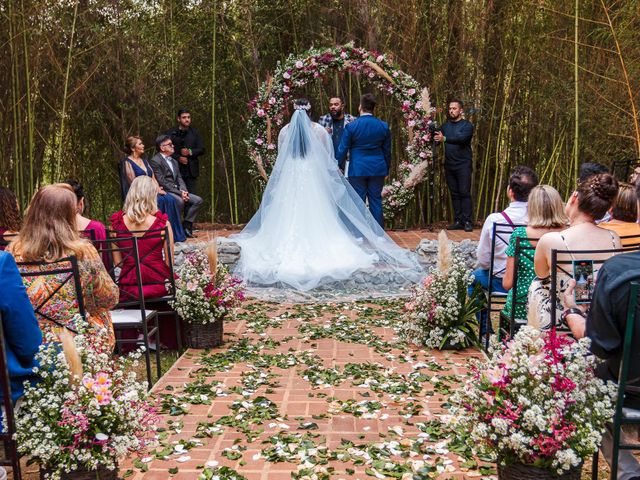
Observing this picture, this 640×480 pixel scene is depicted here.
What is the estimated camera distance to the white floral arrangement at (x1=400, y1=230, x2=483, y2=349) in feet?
13.4

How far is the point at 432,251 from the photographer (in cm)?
632

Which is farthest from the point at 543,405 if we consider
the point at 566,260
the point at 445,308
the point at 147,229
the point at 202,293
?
the point at 147,229

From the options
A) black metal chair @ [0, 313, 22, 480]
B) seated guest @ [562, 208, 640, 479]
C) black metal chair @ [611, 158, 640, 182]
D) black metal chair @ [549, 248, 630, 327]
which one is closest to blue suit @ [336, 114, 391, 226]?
black metal chair @ [611, 158, 640, 182]

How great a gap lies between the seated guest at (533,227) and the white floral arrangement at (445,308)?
2.02 feet

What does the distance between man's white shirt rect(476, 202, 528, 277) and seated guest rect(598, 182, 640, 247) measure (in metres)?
0.69

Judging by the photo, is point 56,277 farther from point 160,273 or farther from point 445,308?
point 445,308

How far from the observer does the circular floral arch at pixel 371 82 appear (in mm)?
8094

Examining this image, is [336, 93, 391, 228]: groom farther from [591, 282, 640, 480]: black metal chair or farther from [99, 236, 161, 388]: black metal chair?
[591, 282, 640, 480]: black metal chair

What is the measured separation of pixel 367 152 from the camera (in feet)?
23.6

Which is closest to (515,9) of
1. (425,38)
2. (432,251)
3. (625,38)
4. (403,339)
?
(425,38)

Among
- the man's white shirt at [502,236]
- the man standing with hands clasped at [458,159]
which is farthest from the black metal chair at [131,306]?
the man standing with hands clasped at [458,159]

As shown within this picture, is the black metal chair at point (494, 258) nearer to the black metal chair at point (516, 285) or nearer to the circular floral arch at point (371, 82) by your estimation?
the black metal chair at point (516, 285)

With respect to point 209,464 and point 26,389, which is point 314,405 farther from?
point 26,389

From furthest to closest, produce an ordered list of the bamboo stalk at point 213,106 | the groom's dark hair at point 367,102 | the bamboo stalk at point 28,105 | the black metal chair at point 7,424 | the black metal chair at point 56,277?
the bamboo stalk at point 213,106 → the groom's dark hair at point 367,102 → the bamboo stalk at point 28,105 → the black metal chair at point 56,277 → the black metal chair at point 7,424
